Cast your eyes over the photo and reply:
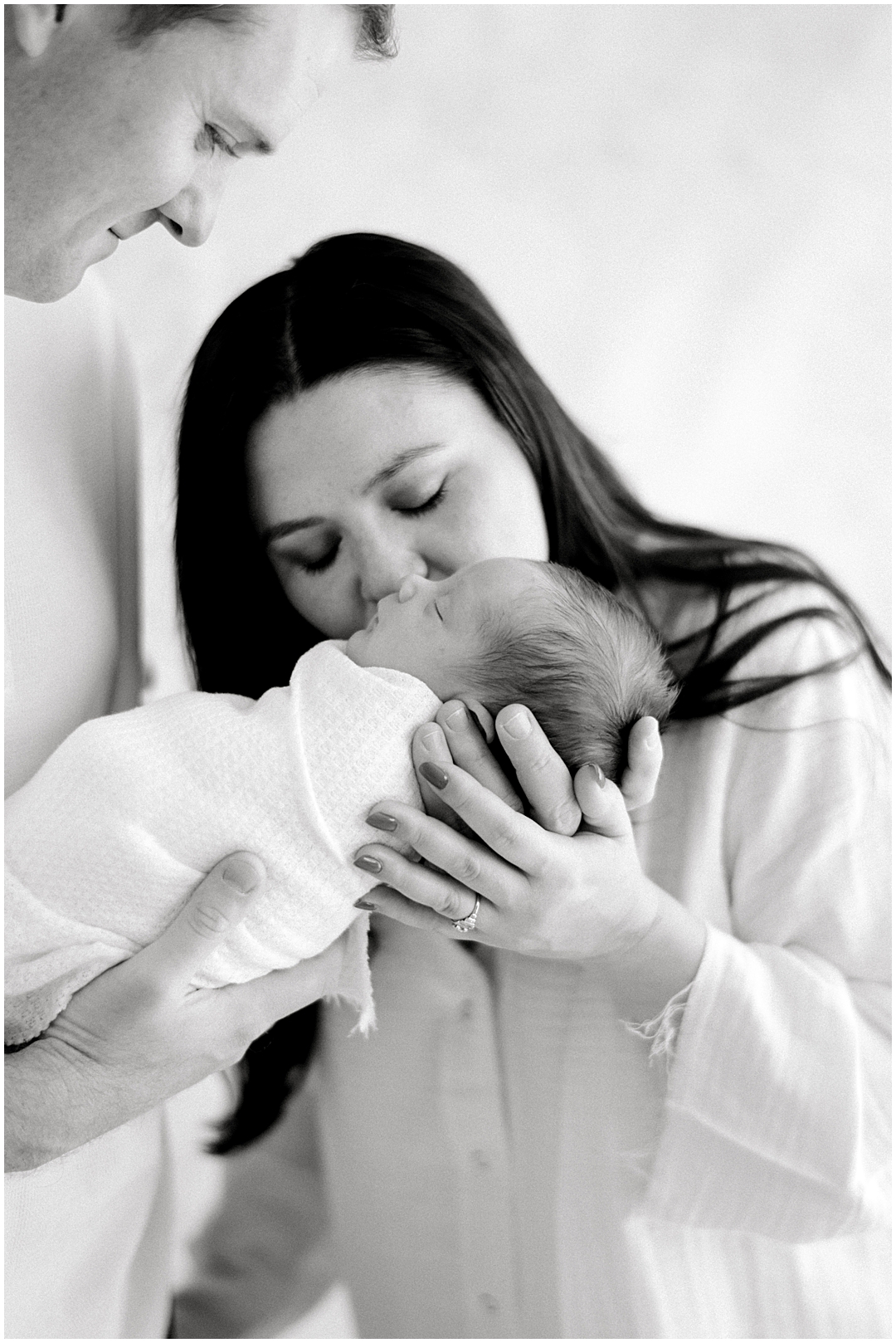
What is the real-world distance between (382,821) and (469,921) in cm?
17

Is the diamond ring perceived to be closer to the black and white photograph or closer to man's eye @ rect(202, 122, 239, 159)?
the black and white photograph

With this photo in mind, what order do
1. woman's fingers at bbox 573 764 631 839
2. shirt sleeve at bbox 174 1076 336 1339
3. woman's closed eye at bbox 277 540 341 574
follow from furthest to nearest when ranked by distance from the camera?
1. shirt sleeve at bbox 174 1076 336 1339
2. woman's closed eye at bbox 277 540 341 574
3. woman's fingers at bbox 573 764 631 839

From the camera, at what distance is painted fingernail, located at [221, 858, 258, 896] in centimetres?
96

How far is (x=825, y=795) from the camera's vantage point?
4.10 ft

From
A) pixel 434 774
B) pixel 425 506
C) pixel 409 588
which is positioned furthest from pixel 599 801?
pixel 425 506

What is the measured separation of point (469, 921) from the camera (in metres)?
1.08

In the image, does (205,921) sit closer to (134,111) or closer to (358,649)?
(358,649)

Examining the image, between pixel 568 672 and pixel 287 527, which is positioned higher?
pixel 287 527

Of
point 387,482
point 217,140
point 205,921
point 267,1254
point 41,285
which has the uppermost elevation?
point 217,140

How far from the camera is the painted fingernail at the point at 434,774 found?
1.00m

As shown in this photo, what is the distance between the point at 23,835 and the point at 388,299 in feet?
2.43

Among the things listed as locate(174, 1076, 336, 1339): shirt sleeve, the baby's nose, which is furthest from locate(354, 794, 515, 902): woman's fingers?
locate(174, 1076, 336, 1339): shirt sleeve

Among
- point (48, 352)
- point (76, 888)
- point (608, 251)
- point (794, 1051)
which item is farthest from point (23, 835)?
point (608, 251)

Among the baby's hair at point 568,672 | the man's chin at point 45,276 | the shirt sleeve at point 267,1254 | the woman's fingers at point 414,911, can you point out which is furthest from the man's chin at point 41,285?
the shirt sleeve at point 267,1254
